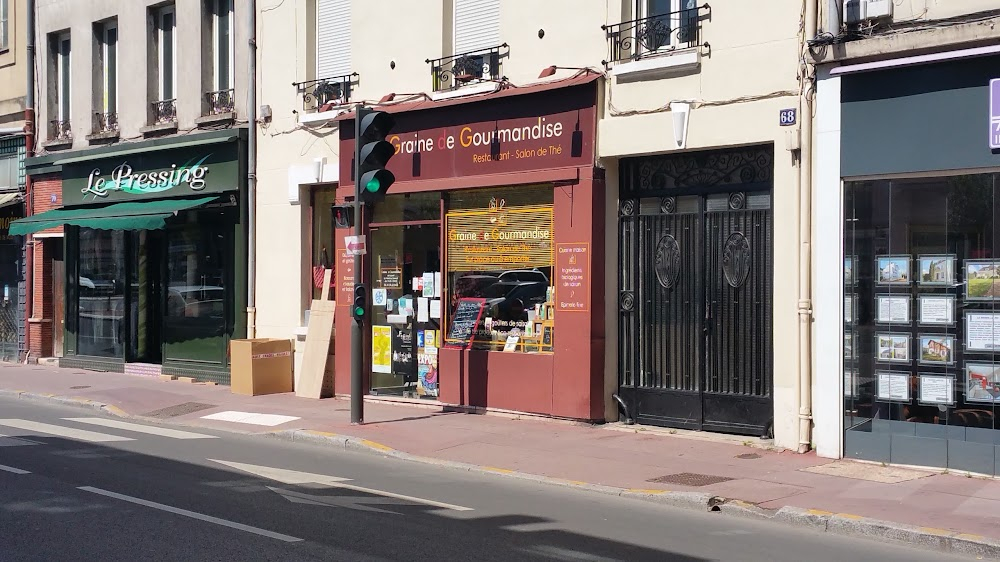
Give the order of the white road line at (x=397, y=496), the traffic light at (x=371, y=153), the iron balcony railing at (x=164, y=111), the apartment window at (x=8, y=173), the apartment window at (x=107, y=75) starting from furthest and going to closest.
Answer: the apartment window at (x=8, y=173) < the apartment window at (x=107, y=75) < the iron balcony railing at (x=164, y=111) < the traffic light at (x=371, y=153) < the white road line at (x=397, y=496)

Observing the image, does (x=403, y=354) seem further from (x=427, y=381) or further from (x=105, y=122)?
(x=105, y=122)

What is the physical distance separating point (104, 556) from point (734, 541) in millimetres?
4559

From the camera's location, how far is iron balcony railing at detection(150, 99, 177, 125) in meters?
19.7

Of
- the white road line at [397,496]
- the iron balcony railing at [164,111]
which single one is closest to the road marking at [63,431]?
the white road line at [397,496]

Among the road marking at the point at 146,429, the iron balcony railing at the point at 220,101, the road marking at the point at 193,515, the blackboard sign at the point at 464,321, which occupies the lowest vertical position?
the road marking at the point at 146,429

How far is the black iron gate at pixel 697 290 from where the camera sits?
11.9 m

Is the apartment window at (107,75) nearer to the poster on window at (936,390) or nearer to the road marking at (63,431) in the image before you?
the road marking at (63,431)

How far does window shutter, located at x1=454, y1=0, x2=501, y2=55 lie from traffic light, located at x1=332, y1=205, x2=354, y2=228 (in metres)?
3.08

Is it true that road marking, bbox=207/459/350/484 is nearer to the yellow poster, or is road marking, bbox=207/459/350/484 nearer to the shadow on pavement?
the shadow on pavement

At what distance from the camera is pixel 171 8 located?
65.1ft

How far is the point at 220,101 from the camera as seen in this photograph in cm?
1883

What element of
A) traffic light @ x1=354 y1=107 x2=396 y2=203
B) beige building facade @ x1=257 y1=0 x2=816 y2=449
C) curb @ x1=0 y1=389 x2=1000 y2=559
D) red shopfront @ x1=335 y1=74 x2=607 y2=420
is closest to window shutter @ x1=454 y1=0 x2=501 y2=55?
beige building facade @ x1=257 y1=0 x2=816 y2=449

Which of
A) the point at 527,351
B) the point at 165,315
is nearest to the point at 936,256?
the point at 527,351

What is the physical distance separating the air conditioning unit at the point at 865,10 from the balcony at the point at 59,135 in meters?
17.3
